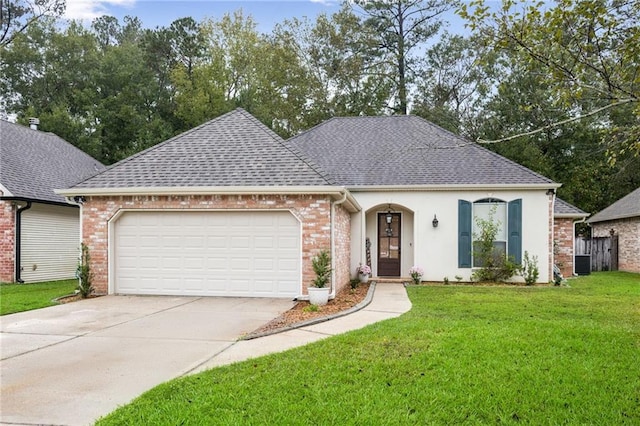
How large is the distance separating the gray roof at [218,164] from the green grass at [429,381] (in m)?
4.50

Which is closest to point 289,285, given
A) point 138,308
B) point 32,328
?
point 138,308

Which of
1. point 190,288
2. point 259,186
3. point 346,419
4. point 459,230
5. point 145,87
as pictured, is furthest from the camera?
point 145,87

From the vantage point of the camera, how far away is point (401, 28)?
93.6ft

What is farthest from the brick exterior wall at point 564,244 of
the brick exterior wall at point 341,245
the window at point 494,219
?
the brick exterior wall at point 341,245

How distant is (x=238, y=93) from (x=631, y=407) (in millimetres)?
27602

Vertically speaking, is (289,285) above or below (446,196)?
below

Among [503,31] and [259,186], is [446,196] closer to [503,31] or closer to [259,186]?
[259,186]

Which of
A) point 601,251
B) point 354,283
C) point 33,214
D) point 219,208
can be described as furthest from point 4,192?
point 601,251

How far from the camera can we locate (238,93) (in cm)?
2897

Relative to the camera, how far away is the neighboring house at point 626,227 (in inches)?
747

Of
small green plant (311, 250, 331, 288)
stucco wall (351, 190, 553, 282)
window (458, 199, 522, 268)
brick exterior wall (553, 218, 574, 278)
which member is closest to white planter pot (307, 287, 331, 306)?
small green plant (311, 250, 331, 288)

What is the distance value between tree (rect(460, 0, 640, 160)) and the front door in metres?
9.76

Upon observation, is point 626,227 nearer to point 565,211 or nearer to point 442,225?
point 565,211

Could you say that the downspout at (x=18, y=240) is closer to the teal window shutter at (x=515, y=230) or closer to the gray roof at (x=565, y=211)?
the teal window shutter at (x=515, y=230)
